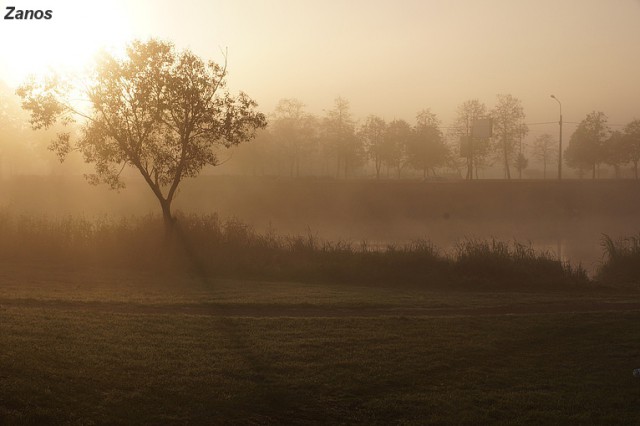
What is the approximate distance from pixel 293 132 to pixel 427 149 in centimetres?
1752

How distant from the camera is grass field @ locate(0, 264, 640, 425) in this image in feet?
27.8

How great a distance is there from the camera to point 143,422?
26.1 feet

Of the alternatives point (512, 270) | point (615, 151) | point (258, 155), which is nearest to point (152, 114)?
point (512, 270)

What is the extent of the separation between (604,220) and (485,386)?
60685 mm

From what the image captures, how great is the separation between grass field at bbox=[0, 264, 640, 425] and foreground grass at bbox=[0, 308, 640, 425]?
26 mm

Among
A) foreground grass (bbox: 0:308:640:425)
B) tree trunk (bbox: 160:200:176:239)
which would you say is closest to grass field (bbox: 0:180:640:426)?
foreground grass (bbox: 0:308:640:425)

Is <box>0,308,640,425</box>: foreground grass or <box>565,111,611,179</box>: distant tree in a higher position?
<box>565,111,611,179</box>: distant tree

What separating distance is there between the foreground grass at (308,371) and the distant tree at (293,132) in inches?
3097

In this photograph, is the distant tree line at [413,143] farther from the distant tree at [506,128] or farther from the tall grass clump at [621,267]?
the tall grass clump at [621,267]

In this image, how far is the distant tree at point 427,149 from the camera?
88.6 metres

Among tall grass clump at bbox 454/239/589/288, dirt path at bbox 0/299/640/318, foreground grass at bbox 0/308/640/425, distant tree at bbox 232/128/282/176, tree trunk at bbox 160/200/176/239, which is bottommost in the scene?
foreground grass at bbox 0/308/640/425

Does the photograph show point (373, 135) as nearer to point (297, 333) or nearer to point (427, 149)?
point (427, 149)

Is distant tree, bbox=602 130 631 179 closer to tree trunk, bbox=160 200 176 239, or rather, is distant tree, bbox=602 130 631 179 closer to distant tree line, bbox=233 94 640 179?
distant tree line, bbox=233 94 640 179

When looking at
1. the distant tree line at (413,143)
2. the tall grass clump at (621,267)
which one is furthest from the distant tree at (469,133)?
the tall grass clump at (621,267)
